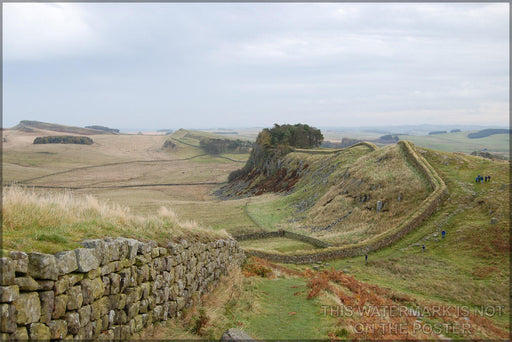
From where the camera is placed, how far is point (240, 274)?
671 inches

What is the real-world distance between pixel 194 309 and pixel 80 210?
5.13 meters

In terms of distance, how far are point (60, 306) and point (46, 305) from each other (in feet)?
1.10

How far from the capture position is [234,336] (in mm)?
9195

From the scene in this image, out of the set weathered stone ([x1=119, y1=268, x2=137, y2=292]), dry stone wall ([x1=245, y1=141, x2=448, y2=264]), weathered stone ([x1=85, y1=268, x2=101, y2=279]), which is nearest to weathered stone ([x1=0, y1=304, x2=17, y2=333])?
weathered stone ([x1=85, y1=268, x2=101, y2=279])

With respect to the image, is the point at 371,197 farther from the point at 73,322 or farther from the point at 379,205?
the point at 73,322

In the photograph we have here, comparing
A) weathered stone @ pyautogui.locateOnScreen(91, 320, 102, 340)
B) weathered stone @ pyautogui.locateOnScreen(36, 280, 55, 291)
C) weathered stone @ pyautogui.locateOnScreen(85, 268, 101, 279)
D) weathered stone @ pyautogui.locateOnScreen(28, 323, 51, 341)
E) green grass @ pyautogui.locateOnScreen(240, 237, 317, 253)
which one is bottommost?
green grass @ pyautogui.locateOnScreen(240, 237, 317, 253)

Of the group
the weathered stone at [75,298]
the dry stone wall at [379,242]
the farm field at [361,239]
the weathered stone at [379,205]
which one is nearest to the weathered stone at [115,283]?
the weathered stone at [75,298]

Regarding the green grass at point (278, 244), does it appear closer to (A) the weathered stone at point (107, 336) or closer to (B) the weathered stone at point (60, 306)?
(A) the weathered stone at point (107, 336)

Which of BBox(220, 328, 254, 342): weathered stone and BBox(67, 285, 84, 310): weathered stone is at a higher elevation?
BBox(67, 285, 84, 310): weathered stone

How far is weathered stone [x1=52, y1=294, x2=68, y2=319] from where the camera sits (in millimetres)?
6508

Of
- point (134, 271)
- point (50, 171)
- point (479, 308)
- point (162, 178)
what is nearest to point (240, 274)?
point (134, 271)

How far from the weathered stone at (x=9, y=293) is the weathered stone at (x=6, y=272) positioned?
9 centimetres

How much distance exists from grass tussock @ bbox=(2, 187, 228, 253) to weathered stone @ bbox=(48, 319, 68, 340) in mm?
1454

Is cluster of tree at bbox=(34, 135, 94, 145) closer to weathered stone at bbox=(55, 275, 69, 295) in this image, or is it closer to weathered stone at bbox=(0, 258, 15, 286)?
weathered stone at bbox=(55, 275, 69, 295)
